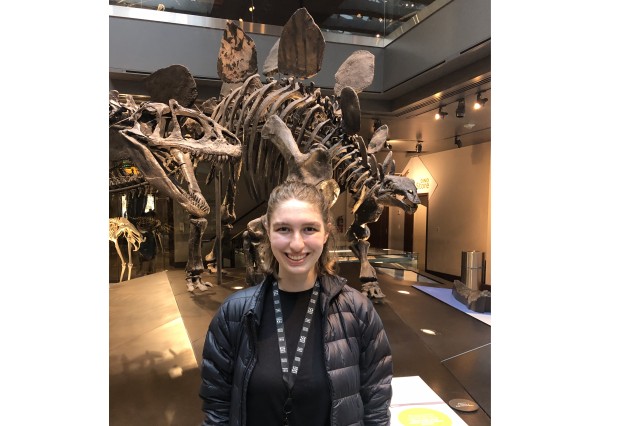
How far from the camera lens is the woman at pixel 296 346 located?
1102 millimetres

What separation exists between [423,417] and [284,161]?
8.76 feet

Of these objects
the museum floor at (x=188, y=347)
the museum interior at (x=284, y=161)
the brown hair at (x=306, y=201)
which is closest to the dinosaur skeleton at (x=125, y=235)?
the museum interior at (x=284, y=161)

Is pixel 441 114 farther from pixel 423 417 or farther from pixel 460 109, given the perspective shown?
pixel 423 417

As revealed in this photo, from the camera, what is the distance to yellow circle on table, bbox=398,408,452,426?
2182 mm

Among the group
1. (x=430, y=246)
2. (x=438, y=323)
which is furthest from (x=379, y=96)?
(x=438, y=323)

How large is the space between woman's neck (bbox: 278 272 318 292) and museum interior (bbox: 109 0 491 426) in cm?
134

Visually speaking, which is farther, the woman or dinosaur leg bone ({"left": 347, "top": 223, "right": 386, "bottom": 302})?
dinosaur leg bone ({"left": 347, "top": 223, "right": 386, "bottom": 302})

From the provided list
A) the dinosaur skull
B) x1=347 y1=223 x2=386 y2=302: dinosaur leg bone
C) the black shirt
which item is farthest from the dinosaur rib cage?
the black shirt

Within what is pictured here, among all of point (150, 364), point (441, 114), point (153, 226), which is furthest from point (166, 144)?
point (441, 114)

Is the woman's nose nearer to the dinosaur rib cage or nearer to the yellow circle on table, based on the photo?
the yellow circle on table

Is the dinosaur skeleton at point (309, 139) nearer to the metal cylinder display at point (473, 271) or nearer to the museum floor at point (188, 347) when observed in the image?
the museum floor at point (188, 347)

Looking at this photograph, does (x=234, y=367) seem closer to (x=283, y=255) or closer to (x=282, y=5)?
A: (x=283, y=255)

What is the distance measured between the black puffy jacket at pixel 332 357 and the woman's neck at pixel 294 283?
4 centimetres

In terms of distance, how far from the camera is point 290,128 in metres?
4.22
